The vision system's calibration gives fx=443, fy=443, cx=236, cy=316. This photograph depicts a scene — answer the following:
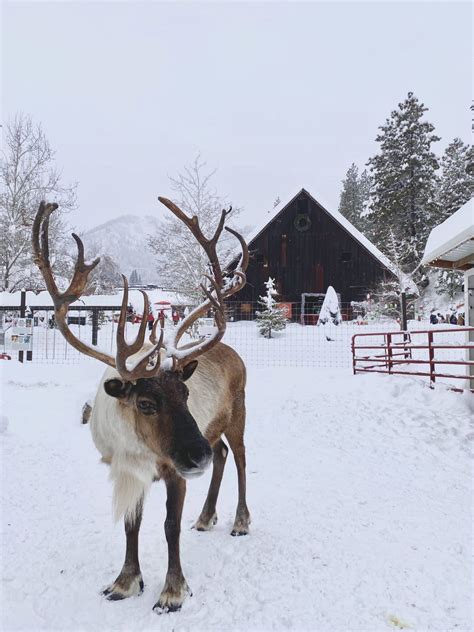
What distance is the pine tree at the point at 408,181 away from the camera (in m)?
37.5

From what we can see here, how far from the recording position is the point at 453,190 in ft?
140

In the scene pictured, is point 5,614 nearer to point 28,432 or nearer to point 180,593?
point 180,593

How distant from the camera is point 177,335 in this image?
3.65 metres

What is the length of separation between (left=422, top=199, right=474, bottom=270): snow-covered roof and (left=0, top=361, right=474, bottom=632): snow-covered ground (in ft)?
9.88

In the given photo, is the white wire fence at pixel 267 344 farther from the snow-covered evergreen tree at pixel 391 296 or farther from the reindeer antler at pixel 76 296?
the reindeer antler at pixel 76 296

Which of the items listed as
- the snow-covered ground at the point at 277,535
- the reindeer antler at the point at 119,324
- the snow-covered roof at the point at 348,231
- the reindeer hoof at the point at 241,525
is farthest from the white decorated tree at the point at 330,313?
the reindeer antler at the point at 119,324

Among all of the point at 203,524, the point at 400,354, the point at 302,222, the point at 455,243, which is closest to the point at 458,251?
the point at 455,243

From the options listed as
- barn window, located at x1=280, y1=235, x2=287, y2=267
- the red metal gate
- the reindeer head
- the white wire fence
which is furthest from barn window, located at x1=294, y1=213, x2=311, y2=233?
the reindeer head

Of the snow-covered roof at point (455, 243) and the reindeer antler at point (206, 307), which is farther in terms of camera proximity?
the snow-covered roof at point (455, 243)

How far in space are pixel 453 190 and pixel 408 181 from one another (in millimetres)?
7645

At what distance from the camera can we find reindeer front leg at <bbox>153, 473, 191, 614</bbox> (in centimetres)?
278

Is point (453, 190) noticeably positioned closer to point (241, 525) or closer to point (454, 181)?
point (454, 181)

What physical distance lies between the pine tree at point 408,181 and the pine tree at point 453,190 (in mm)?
1605

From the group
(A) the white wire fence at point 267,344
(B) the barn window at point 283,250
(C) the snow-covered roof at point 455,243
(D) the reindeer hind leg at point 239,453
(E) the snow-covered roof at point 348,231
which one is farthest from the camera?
(B) the barn window at point 283,250
